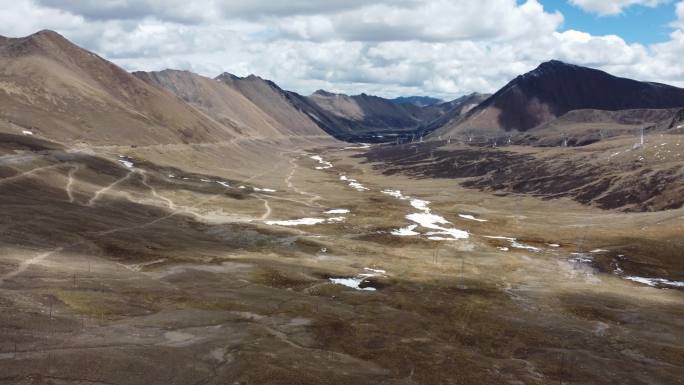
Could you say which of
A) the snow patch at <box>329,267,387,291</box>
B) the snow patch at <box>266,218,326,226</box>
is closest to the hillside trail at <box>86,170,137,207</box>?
the snow patch at <box>266,218,326,226</box>

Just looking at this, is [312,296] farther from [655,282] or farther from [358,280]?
[655,282]

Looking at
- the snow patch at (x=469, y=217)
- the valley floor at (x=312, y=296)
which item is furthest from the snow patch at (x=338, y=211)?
the snow patch at (x=469, y=217)

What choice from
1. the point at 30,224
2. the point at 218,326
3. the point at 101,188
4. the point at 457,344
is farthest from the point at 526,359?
the point at 101,188

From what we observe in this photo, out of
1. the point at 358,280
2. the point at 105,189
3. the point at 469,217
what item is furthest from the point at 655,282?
the point at 105,189

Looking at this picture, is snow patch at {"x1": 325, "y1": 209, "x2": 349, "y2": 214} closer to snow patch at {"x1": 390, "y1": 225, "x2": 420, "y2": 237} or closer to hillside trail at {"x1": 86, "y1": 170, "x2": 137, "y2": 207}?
snow patch at {"x1": 390, "y1": 225, "x2": 420, "y2": 237}

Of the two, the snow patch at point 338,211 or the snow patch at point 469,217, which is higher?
the snow patch at point 338,211

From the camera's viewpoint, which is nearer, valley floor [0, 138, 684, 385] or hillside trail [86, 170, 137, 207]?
valley floor [0, 138, 684, 385]

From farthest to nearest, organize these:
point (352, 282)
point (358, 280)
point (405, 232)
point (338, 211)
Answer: point (338, 211) < point (405, 232) < point (358, 280) < point (352, 282)

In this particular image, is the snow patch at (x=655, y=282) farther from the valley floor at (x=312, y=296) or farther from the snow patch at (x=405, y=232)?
the snow patch at (x=405, y=232)
